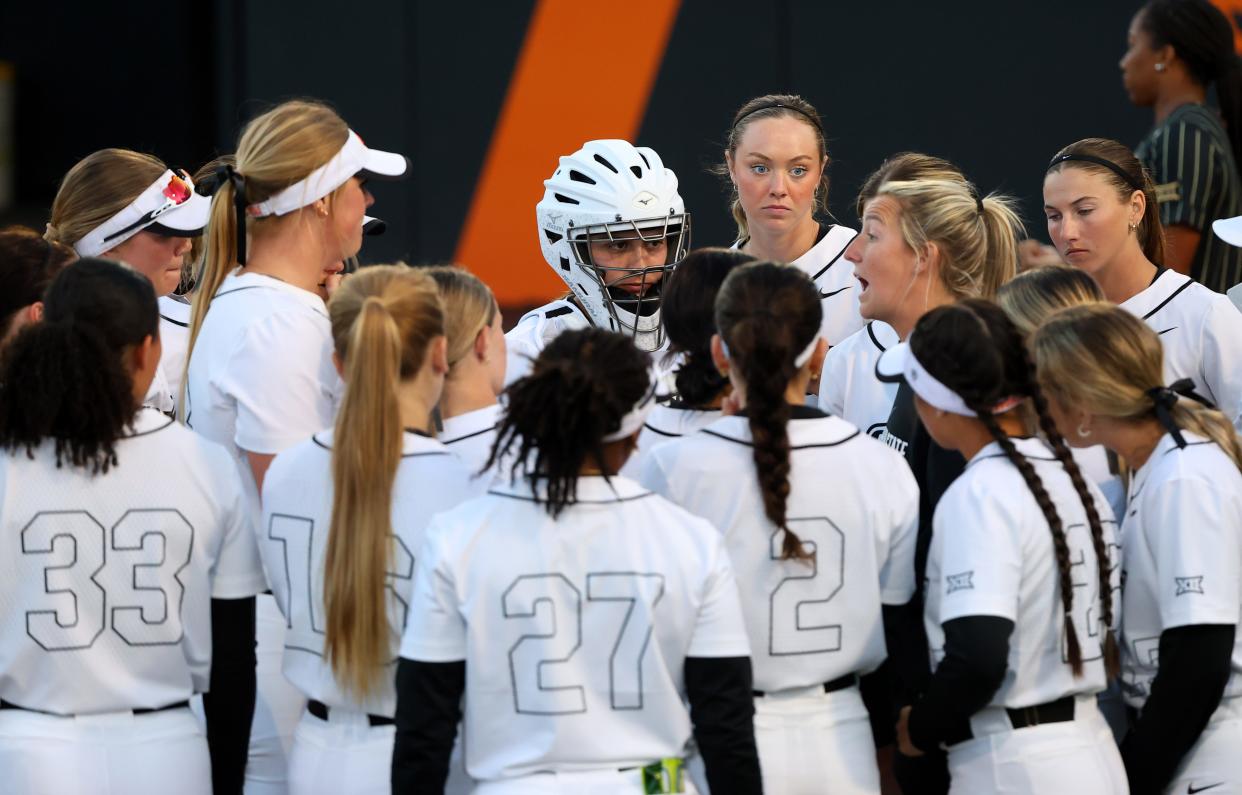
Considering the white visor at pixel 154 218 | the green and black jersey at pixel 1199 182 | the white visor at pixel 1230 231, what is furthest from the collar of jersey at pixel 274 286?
the green and black jersey at pixel 1199 182

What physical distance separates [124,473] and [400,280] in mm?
637

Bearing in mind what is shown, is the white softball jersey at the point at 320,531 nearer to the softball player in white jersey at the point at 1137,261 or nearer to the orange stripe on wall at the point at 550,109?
the softball player in white jersey at the point at 1137,261

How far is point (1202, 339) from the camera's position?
431 cm

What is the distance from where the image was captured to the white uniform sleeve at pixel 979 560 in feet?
9.48

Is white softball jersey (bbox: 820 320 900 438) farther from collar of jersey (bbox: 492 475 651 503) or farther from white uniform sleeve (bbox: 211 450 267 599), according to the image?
white uniform sleeve (bbox: 211 450 267 599)

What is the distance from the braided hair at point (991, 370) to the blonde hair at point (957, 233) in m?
0.90

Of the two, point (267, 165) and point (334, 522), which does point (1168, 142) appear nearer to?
point (267, 165)

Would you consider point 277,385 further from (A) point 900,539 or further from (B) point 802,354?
(A) point 900,539

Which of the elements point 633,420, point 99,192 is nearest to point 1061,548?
point 633,420

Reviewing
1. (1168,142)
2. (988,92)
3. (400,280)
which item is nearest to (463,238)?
(988,92)

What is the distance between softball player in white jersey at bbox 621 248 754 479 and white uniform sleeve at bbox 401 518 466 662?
2.40ft

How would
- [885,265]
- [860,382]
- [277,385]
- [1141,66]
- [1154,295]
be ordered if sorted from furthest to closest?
1. [1141,66]
2. [1154,295]
3. [860,382]
4. [885,265]
5. [277,385]

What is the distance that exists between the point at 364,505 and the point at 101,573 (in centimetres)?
51

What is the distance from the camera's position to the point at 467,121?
7.81m
